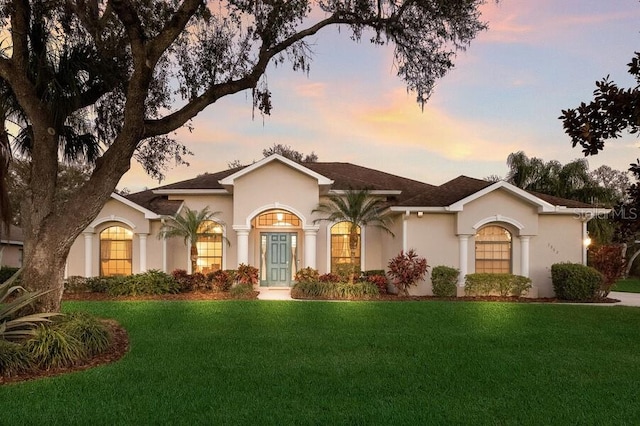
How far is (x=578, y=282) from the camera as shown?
1636 centimetres

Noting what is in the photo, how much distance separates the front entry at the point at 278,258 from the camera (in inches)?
789

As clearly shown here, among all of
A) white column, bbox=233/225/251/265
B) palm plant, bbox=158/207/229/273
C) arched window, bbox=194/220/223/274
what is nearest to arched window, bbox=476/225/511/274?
white column, bbox=233/225/251/265

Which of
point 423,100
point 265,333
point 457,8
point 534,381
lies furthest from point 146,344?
point 457,8

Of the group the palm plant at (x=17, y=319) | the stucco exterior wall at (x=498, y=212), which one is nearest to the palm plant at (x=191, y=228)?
the stucco exterior wall at (x=498, y=212)

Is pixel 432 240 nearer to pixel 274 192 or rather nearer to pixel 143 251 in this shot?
pixel 274 192

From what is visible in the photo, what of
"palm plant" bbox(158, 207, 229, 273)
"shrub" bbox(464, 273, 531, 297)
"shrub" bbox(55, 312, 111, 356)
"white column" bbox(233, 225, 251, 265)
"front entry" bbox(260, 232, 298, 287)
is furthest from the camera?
"front entry" bbox(260, 232, 298, 287)

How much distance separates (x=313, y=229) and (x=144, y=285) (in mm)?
6316

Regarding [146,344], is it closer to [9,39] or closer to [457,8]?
[9,39]

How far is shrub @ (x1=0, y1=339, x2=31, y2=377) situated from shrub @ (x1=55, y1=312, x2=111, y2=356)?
2.39 feet

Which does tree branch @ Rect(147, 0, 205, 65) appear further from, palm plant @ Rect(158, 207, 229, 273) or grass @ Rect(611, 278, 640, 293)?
grass @ Rect(611, 278, 640, 293)

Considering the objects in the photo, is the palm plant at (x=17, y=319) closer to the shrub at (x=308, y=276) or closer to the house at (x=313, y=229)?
the shrub at (x=308, y=276)

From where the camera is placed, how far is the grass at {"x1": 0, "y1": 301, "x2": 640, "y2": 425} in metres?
5.29

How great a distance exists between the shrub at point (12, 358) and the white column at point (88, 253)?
12603 millimetres

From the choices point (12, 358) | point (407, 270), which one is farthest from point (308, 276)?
point (12, 358)
